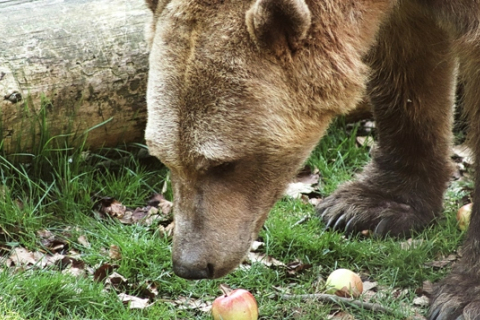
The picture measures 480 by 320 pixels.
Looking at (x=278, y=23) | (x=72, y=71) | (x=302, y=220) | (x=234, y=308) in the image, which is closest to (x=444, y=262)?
(x=302, y=220)

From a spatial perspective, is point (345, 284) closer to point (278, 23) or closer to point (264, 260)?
point (264, 260)

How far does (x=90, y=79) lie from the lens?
5875mm

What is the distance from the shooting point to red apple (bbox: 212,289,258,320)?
438 cm

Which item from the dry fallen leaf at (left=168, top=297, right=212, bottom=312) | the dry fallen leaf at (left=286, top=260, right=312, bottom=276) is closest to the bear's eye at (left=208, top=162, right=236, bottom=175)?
the dry fallen leaf at (left=168, top=297, right=212, bottom=312)

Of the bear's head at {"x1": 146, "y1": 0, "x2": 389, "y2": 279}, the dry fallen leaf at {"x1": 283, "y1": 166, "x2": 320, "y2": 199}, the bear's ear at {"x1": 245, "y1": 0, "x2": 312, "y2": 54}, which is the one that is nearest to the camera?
the bear's ear at {"x1": 245, "y1": 0, "x2": 312, "y2": 54}

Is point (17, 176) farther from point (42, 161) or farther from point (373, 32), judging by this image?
point (373, 32)

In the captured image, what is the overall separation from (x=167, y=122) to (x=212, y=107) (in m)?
0.24

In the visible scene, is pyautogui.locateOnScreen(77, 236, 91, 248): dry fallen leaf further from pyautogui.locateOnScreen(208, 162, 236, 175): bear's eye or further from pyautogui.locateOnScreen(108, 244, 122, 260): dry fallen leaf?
pyautogui.locateOnScreen(208, 162, 236, 175): bear's eye

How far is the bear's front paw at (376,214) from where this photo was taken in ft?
18.4

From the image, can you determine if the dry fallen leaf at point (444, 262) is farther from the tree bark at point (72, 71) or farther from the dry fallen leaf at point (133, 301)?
the tree bark at point (72, 71)

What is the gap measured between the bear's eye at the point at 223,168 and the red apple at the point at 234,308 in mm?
726

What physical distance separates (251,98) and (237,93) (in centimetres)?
7

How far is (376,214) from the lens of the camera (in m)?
5.68

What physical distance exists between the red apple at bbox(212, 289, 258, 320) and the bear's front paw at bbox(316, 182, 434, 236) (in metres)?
1.41
